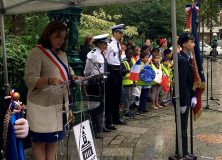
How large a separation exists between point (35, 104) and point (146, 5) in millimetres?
22556

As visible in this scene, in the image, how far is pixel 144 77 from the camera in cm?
892

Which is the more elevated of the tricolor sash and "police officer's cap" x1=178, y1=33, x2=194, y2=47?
"police officer's cap" x1=178, y1=33, x2=194, y2=47

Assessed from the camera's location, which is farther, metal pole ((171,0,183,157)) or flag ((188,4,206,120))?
flag ((188,4,206,120))

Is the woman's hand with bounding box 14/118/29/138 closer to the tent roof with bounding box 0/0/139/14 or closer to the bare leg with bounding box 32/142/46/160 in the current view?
the bare leg with bounding box 32/142/46/160

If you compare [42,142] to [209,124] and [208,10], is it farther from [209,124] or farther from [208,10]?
[208,10]

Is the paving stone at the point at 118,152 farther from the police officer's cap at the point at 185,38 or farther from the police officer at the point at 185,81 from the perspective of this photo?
the police officer's cap at the point at 185,38

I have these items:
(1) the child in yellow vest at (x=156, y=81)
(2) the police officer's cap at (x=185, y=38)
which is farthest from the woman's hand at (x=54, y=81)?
(1) the child in yellow vest at (x=156, y=81)

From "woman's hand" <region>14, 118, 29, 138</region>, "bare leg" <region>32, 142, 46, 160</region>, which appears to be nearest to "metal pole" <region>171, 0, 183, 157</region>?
"bare leg" <region>32, 142, 46, 160</region>

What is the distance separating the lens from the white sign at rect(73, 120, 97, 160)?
399 centimetres

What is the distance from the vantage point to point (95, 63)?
698 centimetres

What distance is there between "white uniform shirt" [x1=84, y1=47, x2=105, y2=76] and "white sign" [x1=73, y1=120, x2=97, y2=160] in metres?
2.87

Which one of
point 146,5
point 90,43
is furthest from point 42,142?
point 146,5

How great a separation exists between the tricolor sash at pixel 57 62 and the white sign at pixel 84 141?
592 millimetres

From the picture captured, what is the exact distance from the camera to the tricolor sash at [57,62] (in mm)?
4195
